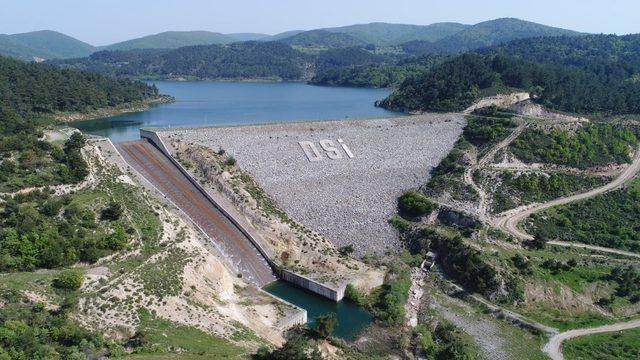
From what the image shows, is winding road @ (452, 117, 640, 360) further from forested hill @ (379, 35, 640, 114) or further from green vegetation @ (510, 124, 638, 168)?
forested hill @ (379, 35, 640, 114)

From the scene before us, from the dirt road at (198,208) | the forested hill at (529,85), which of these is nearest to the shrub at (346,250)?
the dirt road at (198,208)

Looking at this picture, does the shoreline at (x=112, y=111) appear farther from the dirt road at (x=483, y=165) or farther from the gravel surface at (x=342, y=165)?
the dirt road at (x=483, y=165)

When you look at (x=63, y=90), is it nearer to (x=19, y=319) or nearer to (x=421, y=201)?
(x=421, y=201)

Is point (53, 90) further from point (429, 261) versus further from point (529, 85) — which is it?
point (529, 85)

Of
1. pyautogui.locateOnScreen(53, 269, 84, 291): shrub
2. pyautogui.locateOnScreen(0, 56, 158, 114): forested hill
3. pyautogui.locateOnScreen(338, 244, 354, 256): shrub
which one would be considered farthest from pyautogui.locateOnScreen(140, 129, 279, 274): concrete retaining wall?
pyautogui.locateOnScreen(0, 56, 158, 114): forested hill

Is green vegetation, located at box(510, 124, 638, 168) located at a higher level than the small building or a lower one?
higher
